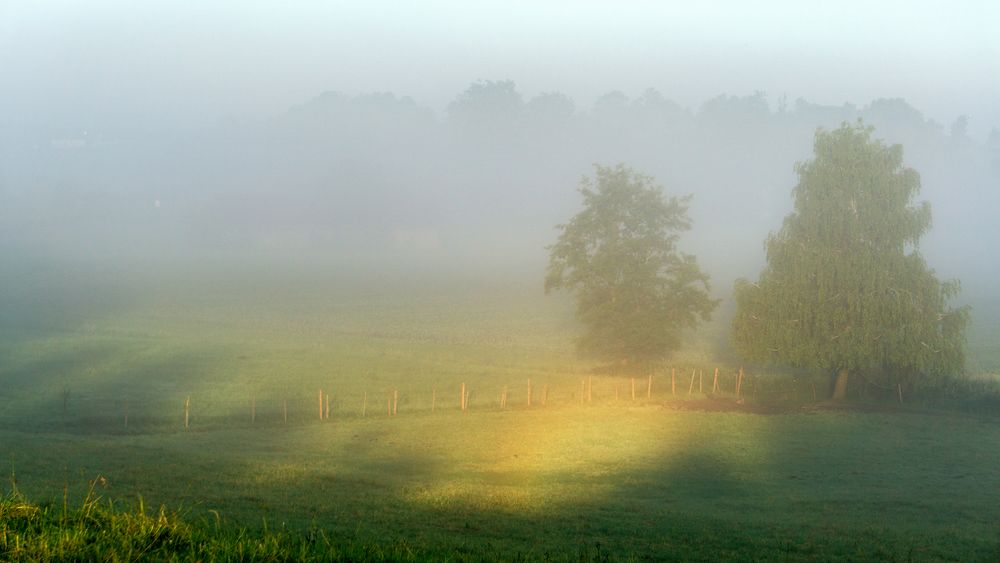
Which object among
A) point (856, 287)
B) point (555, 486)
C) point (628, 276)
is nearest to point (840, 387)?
point (856, 287)

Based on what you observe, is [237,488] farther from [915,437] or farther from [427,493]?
[915,437]

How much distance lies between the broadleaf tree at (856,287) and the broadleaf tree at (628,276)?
9787mm

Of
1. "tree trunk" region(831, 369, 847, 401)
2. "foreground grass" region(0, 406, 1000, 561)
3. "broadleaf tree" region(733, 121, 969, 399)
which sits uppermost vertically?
"broadleaf tree" region(733, 121, 969, 399)

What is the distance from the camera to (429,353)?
2274 inches

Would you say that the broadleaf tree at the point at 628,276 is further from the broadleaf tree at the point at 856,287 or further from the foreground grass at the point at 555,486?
the foreground grass at the point at 555,486

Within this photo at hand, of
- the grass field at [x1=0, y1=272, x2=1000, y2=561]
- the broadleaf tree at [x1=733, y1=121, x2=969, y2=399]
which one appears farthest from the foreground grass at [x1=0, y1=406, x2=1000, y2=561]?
the broadleaf tree at [x1=733, y1=121, x2=969, y2=399]

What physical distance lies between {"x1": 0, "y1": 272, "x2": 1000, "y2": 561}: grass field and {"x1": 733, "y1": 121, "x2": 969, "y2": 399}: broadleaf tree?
3.34 meters

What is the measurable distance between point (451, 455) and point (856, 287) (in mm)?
22607

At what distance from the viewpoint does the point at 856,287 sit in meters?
43.6

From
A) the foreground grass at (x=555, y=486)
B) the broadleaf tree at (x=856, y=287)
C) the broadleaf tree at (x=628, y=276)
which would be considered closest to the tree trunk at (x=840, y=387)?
the broadleaf tree at (x=856, y=287)

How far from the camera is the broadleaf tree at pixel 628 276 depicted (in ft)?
183

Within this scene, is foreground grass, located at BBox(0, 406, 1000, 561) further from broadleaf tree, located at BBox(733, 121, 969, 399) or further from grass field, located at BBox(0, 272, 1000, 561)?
broadleaf tree, located at BBox(733, 121, 969, 399)

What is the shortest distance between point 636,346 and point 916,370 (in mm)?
16624

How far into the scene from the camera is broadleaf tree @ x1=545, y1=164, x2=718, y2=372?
55.8 meters
